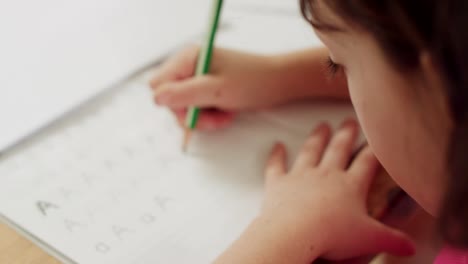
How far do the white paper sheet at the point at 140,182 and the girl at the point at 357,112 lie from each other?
2 cm

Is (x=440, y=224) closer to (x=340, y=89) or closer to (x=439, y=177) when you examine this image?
(x=439, y=177)

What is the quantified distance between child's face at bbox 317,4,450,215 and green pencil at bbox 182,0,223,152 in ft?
0.64

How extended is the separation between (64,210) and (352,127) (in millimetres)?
271

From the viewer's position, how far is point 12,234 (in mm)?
446

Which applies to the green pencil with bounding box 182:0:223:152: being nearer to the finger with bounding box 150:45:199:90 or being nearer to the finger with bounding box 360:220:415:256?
the finger with bounding box 150:45:199:90

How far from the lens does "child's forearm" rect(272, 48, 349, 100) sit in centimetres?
59

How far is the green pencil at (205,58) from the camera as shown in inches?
21.3

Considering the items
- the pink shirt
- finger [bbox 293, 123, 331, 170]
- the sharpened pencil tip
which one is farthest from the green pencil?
the pink shirt

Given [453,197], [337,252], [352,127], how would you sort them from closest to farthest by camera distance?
[453,197] < [337,252] < [352,127]

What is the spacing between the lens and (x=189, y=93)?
56 cm

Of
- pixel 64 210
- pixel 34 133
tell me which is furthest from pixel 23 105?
pixel 64 210

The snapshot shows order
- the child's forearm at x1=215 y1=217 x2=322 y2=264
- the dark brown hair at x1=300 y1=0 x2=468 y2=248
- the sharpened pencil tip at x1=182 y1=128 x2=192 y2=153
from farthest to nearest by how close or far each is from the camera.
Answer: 1. the sharpened pencil tip at x1=182 y1=128 x2=192 y2=153
2. the child's forearm at x1=215 y1=217 x2=322 y2=264
3. the dark brown hair at x1=300 y1=0 x2=468 y2=248

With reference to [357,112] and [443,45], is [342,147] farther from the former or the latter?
[443,45]

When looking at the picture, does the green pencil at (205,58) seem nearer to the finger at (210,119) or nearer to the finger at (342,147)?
the finger at (210,119)
